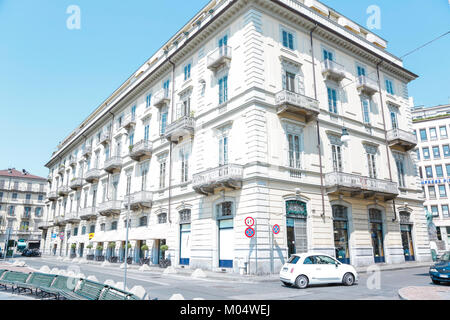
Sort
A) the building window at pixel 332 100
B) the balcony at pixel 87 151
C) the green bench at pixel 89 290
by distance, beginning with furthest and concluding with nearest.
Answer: the balcony at pixel 87 151
the building window at pixel 332 100
the green bench at pixel 89 290

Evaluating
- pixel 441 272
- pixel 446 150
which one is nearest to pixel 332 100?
pixel 441 272

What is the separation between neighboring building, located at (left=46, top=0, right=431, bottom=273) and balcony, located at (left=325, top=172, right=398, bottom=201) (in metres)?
0.12

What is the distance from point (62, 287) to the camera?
1046cm

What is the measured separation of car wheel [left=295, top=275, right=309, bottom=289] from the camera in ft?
45.4

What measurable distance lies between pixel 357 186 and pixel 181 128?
1353cm

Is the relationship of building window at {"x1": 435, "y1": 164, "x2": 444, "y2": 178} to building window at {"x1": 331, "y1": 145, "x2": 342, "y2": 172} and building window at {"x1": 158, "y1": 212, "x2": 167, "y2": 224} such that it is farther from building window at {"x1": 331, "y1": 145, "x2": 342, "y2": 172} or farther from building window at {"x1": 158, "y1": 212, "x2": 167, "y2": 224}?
building window at {"x1": 158, "y1": 212, "x2": 167, "y2": 224}

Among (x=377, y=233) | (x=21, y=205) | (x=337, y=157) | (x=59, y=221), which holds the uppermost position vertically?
(x=21, y=205)

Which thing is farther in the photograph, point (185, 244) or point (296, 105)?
point (185, 244)

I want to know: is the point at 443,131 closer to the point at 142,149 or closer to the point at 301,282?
the point at 142,149

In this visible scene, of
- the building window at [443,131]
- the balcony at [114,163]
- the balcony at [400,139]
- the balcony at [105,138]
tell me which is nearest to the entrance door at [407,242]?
the balcony at [400,139]

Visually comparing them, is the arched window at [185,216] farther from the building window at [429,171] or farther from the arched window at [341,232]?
the building window at [429,171]

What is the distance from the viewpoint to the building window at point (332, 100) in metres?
25.9

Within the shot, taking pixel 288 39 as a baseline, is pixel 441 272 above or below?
below

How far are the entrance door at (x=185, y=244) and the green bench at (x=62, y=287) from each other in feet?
46.8
